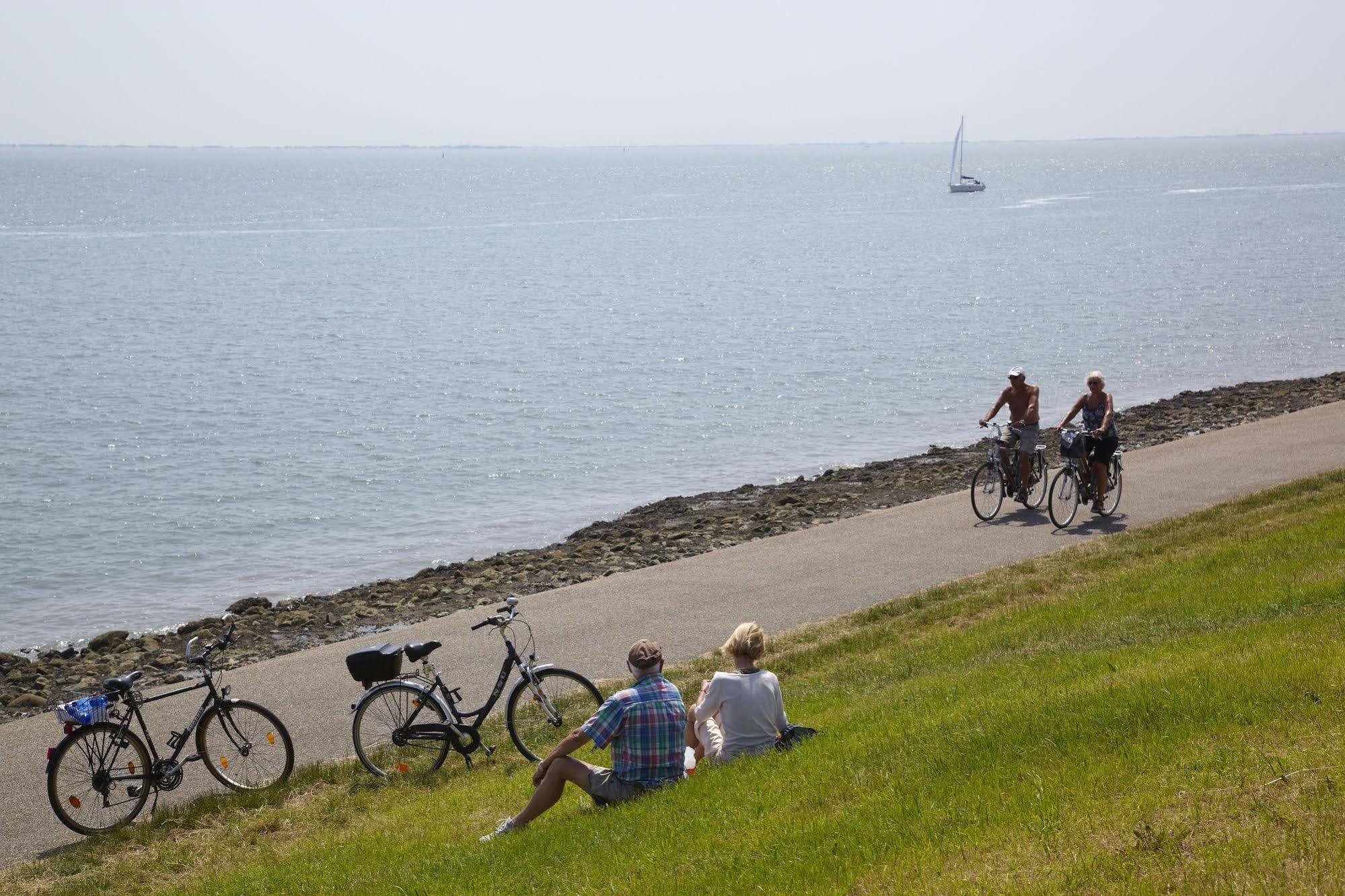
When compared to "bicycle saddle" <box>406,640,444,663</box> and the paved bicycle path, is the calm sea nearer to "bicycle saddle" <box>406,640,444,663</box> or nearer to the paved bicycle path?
the paved bicycle path

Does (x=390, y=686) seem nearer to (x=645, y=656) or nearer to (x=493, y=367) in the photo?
(x=645, y=656)

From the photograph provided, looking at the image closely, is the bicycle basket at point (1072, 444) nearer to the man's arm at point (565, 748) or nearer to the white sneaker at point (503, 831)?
the man's arm at point (565, 748)

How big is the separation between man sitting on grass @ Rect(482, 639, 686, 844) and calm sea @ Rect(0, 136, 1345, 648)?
1433 centimetres

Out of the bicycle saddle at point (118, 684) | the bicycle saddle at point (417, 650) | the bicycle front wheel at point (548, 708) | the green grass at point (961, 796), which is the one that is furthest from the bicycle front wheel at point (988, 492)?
the bicycle saddle at point (118, 684)

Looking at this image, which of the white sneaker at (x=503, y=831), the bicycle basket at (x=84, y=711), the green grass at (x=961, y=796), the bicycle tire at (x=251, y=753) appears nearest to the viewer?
the green grass at (x=961, y=796)

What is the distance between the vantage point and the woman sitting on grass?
791cm

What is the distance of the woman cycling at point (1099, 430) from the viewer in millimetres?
16609

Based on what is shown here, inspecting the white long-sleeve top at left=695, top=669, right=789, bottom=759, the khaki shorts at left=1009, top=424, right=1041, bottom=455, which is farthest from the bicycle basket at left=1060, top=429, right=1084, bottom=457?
the white long-sleeve top at left=695, top=669, right=789, bottom=759

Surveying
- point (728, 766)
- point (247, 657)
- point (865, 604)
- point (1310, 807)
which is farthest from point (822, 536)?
point (1310, 807)

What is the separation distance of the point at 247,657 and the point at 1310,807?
13.2 meters

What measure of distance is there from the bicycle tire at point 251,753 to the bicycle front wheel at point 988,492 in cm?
1050

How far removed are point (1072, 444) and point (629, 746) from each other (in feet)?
34.6

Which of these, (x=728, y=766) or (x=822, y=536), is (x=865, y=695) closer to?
(x=728, y=766)

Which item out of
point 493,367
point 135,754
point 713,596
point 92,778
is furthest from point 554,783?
point 493,367
